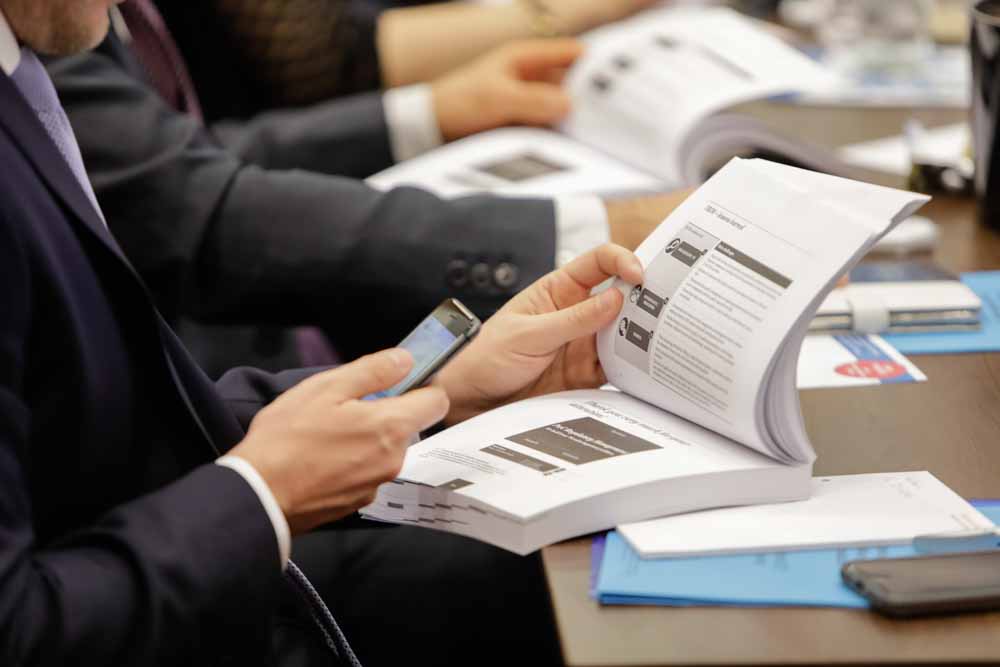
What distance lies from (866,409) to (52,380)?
1.98ft

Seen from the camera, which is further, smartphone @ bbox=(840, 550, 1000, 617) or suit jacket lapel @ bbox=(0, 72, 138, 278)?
suit jacket lapel @ bbox=(0, 72, 138, 278)

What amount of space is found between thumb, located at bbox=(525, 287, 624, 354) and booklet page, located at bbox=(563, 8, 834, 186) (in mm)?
689

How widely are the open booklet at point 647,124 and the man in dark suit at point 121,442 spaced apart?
0.67 metres

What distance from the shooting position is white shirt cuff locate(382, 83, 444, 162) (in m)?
1.86

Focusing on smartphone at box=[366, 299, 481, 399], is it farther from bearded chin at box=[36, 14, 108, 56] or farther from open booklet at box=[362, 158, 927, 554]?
bearded chin at box=[36, 14, 108, 56]

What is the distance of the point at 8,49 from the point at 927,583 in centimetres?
69

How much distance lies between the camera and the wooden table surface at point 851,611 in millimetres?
687

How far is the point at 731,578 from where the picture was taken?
756mm

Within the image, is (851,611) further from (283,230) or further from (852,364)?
(283,230)

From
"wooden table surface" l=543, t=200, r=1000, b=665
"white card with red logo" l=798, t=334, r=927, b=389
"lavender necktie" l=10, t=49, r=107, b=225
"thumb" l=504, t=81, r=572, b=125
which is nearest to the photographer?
"wooden table surface" l=543, t=200, r=1000, b=665

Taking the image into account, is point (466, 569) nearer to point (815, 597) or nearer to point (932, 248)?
point (815, 597)

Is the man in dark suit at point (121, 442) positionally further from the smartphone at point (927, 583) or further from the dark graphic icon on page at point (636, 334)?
the smartphone at point (927, 583)

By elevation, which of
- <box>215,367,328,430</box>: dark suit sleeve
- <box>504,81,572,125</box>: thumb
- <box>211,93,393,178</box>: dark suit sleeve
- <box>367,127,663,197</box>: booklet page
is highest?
<box>215,367,328,430</box>: dark suit sleeve

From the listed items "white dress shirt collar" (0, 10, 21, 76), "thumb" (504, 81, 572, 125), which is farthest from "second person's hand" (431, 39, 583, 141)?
"white dress shirt collar" (0, 10, 21, 76)
